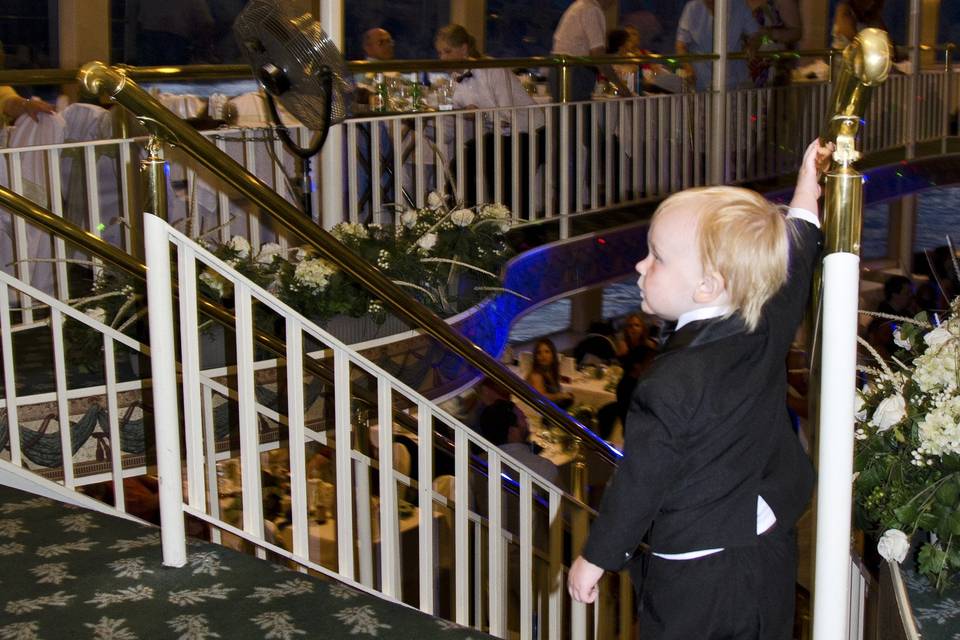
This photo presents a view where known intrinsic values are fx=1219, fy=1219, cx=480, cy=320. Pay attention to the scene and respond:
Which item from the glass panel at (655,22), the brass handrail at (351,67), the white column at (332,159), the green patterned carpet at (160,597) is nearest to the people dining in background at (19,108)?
the brass handrail at (351,67)

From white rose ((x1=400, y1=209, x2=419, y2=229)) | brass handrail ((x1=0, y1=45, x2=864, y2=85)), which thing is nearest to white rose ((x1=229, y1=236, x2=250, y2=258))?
brass handrail ((x1=0, y1=45, x2=864, y2=85))

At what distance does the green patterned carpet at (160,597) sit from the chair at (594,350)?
6.13 m

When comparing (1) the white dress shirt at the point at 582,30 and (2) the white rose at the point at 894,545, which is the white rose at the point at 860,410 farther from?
(1) the white dress shirt at the point at 582,30

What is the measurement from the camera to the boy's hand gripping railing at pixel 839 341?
59.7 inches

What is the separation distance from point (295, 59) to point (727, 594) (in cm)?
308

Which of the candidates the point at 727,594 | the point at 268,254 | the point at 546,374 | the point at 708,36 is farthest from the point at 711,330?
the point at 708,36

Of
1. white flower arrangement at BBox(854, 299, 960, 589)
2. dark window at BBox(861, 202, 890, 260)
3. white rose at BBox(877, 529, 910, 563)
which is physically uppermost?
white flower arrangement at BBox(854, 299, 960, 589)

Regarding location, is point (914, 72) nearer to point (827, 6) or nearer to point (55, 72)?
point (827, 6)

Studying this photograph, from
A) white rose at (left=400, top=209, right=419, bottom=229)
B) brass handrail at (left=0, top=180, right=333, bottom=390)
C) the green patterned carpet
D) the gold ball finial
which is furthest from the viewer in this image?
white rose at (left=400, top=209, right=419, bottom=229)

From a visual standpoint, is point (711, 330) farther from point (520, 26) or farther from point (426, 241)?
point (520, 26)

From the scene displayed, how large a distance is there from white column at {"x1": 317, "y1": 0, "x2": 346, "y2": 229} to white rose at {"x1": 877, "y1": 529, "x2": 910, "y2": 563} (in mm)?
3474

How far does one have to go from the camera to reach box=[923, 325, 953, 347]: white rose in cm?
230

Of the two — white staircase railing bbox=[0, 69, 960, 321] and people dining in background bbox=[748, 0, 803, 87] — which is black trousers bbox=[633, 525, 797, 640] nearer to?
white staircase railing bbox=[0, 69, 960, 321]

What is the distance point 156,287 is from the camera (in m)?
2.22
